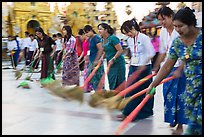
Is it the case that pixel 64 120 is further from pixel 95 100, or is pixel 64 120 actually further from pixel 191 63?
pixel 191 63

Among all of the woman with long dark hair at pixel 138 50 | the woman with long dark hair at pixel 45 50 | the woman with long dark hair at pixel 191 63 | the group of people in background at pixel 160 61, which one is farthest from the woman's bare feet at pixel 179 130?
the woman with long dark hair at pixel 45 50

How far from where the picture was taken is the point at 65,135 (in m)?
3.55

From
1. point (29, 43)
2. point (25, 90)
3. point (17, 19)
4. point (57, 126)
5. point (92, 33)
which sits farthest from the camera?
point (17, 19)

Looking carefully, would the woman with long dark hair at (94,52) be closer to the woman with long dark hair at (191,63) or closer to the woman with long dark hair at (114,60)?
the woman with long dark hair at (114,60)

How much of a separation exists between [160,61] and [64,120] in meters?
1.43

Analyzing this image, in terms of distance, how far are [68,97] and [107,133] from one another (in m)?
0.58

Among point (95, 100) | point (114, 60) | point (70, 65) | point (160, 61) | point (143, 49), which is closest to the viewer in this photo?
point (95, 100)

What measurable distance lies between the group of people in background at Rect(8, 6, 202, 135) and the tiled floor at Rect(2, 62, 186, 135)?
0.23 m

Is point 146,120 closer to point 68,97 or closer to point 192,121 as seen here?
point 68,97

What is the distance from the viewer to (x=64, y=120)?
4238 mm

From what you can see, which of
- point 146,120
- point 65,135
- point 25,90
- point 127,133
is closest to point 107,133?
point 127,133

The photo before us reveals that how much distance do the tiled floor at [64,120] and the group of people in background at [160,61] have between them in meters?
0.23

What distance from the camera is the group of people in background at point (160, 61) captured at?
2.38m

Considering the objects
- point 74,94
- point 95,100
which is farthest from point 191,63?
point 74,94
